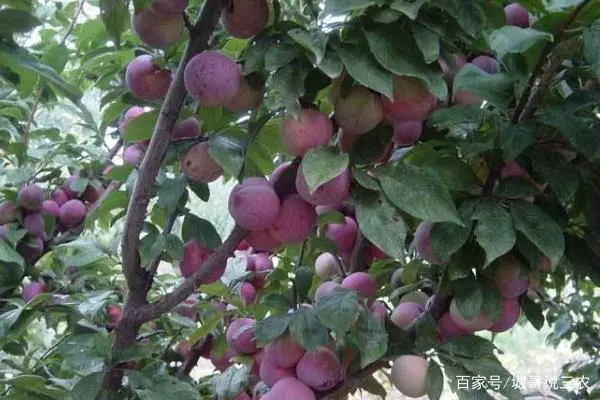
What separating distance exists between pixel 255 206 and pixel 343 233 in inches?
9.9

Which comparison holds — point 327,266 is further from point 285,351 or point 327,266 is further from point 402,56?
point 402,56

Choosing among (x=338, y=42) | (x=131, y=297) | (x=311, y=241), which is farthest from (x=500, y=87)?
(x=131, y=297)

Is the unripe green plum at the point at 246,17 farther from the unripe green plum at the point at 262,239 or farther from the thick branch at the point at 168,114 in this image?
the unripe green plum at the point at 262,239

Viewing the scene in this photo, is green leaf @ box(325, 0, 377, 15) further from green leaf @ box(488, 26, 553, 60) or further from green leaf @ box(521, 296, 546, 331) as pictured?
green leaf @ box(521, 296, 546, 331)

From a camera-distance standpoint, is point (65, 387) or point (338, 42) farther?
point (65, 387)

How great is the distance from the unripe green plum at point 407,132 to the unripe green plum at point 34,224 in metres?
0.77

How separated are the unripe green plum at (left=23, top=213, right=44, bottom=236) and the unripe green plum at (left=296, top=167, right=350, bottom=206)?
786 mm

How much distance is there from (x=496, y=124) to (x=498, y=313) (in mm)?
179

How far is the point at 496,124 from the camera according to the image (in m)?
0.61

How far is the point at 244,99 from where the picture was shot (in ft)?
2.00

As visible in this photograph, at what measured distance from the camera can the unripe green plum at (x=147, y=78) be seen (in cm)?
65

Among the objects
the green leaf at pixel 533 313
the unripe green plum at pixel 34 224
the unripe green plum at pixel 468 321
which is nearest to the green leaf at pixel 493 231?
the unripe green plum at pixel 468 321

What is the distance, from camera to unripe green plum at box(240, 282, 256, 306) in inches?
36.9

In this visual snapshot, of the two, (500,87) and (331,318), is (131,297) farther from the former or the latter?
(500,87)
